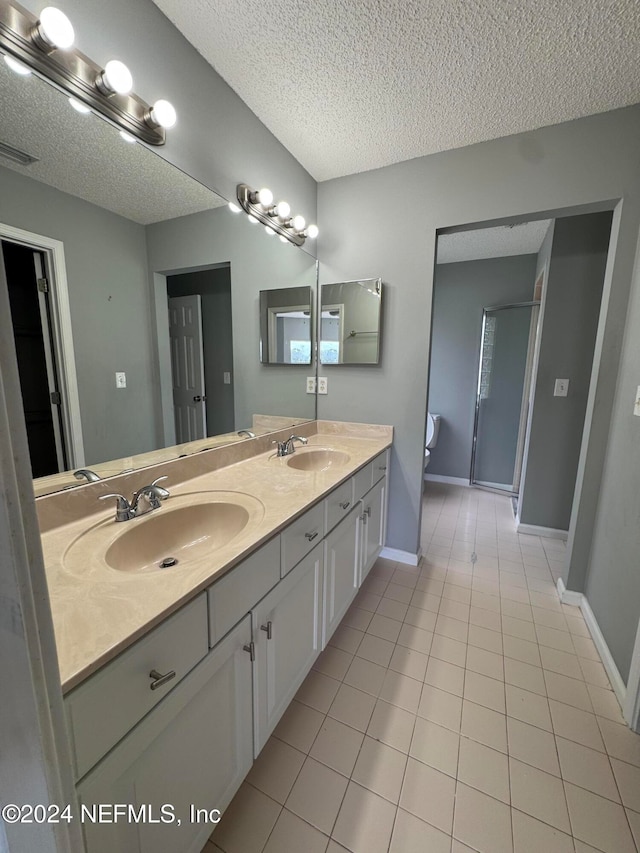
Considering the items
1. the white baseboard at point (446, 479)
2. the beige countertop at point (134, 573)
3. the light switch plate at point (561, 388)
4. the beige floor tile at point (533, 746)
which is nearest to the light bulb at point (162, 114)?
the beige countertop at point (134, 573)

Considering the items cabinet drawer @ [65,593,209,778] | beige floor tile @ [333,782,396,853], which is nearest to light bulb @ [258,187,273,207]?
cabinet drawer @ [65,593,209,778]

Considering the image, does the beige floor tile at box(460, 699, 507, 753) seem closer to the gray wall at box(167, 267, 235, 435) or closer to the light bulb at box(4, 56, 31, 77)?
the gray wall at box(167, 267, 235, 435)

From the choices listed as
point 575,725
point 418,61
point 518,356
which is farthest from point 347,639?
point 518,356

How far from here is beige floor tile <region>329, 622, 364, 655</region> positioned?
159cm

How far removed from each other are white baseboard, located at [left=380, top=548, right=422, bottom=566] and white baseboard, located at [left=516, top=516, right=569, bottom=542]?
39.4 inches

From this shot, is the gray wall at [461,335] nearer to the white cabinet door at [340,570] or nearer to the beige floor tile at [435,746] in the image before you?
the white cabinet door at [340,570]

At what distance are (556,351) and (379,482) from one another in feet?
5.52

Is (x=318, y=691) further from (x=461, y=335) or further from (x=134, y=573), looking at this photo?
(x=461, y=335)

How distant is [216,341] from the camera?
5.17 ft

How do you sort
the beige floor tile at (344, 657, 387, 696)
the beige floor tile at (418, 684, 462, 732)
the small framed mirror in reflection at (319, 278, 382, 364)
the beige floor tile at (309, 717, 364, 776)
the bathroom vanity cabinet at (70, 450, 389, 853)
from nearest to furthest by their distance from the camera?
1. the bathroom vanity cabinet at (70, 450, 389, 853)
2. the beige floor tile at (309, 717, 364, 776)
3. the beige floor tile at (418, 684, 462, 732)
4. the beige floor tile at (344, 657, 387, 696)
5. the small framed mirror in reflection at (319, 278, 382, 364)

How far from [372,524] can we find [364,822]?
115 centimetres

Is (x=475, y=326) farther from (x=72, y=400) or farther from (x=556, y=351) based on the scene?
(x=72, y=400)

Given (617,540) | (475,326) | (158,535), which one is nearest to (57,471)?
(158,535)
